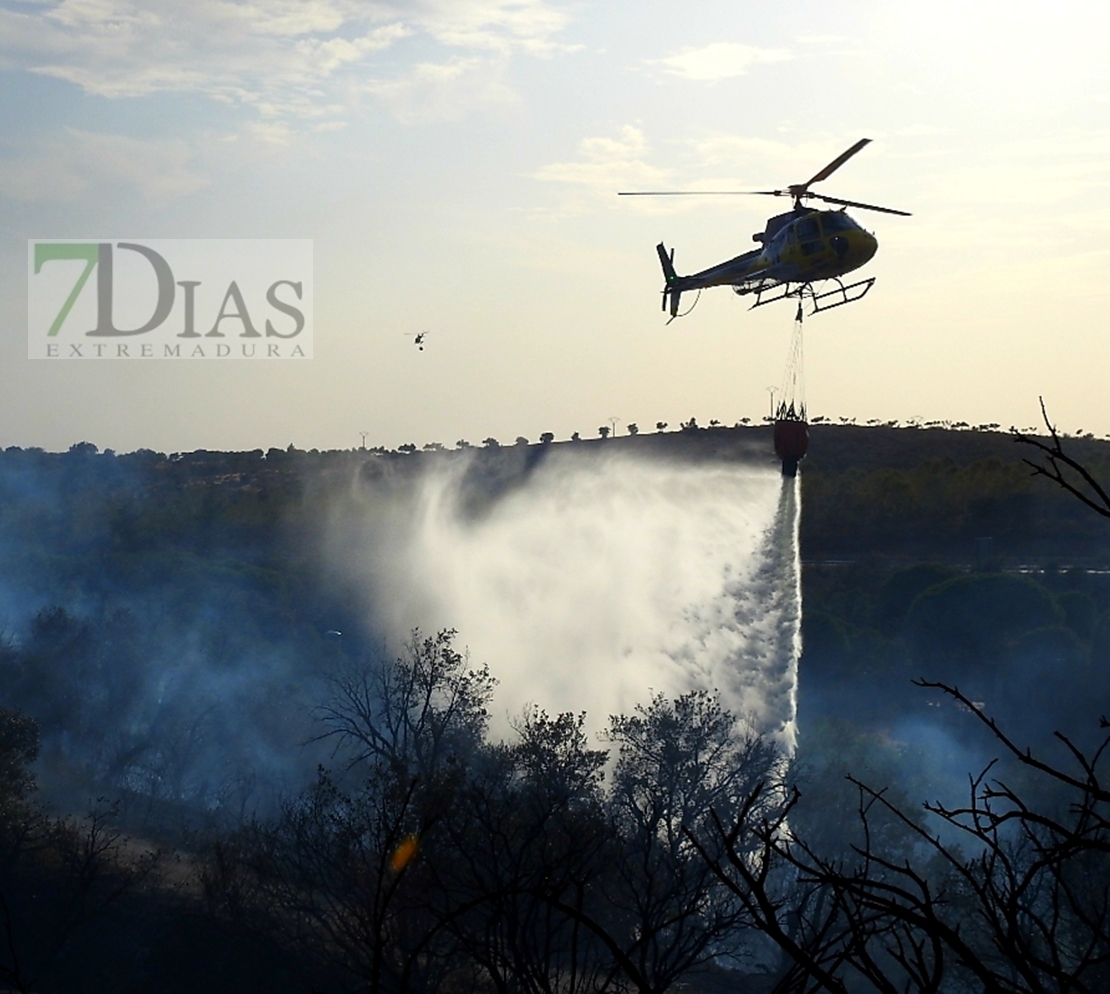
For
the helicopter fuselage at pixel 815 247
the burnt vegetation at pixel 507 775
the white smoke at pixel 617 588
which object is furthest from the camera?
the white smoke at pixel 617 588

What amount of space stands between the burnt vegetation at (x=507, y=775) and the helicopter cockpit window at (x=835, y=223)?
36.9 feet

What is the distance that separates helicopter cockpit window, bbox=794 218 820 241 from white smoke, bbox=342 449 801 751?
25.3m

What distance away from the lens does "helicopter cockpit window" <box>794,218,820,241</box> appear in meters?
49.1

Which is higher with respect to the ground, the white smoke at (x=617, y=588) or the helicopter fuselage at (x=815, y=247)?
the helicopter fuselage at (x=815, y=247)

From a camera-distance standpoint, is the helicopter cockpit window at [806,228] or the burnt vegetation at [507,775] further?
the helicopter cockpit window at [806,228]

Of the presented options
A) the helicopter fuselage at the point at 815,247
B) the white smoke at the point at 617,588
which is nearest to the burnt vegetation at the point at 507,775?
the white smoke at the point at 617,588

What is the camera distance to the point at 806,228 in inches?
1940

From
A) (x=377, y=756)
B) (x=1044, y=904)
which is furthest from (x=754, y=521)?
(x=1044, y=904)

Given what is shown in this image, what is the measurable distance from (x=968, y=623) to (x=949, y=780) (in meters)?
19.2

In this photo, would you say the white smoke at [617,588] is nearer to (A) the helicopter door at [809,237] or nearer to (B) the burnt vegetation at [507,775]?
(B) the burnt vegetation at [507,775]

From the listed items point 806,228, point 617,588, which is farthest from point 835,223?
point 617,588

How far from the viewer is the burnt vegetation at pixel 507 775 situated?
89.5 ft

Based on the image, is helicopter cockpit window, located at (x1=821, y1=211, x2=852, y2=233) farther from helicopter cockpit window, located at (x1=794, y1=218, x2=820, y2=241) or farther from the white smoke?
the white smoke

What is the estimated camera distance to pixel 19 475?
15150cm
